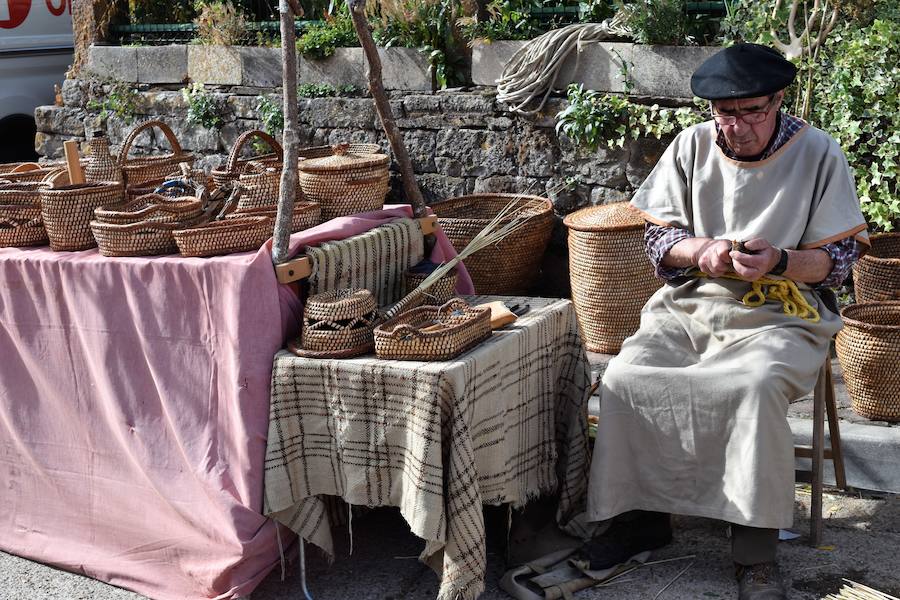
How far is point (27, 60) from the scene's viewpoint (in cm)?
877

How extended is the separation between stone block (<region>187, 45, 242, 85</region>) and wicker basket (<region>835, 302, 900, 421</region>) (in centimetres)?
468

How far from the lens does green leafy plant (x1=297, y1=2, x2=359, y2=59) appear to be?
23.1ft

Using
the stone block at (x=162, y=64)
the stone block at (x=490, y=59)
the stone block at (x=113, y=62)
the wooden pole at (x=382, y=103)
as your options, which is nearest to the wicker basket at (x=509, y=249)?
the stone block at (x=490, y=59)

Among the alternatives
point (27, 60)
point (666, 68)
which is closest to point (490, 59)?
point (666, 68)

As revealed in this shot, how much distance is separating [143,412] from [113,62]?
5.21 meters

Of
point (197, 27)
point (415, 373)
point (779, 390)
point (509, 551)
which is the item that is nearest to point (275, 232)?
point (415, 373)

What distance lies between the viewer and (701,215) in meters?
3.67

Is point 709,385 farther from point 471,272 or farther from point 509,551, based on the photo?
point 471,272

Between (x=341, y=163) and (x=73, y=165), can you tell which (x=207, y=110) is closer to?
(x=73, y=165)

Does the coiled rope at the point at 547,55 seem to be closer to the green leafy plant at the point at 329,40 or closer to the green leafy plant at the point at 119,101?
the green leafy plant at the point at 329,40

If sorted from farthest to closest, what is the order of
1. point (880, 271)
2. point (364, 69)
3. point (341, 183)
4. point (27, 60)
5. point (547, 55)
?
1. point (27, 60)
2. point (364, 69)
3. point (547, 55)
4. point (880, 271)
5. point (341, 183)

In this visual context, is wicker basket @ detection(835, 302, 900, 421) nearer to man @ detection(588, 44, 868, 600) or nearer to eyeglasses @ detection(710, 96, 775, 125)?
man @ detection(588, 44, 868, 600)

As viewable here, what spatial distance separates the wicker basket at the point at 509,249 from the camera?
596 centimetres

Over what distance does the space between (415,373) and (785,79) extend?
1.51 m
